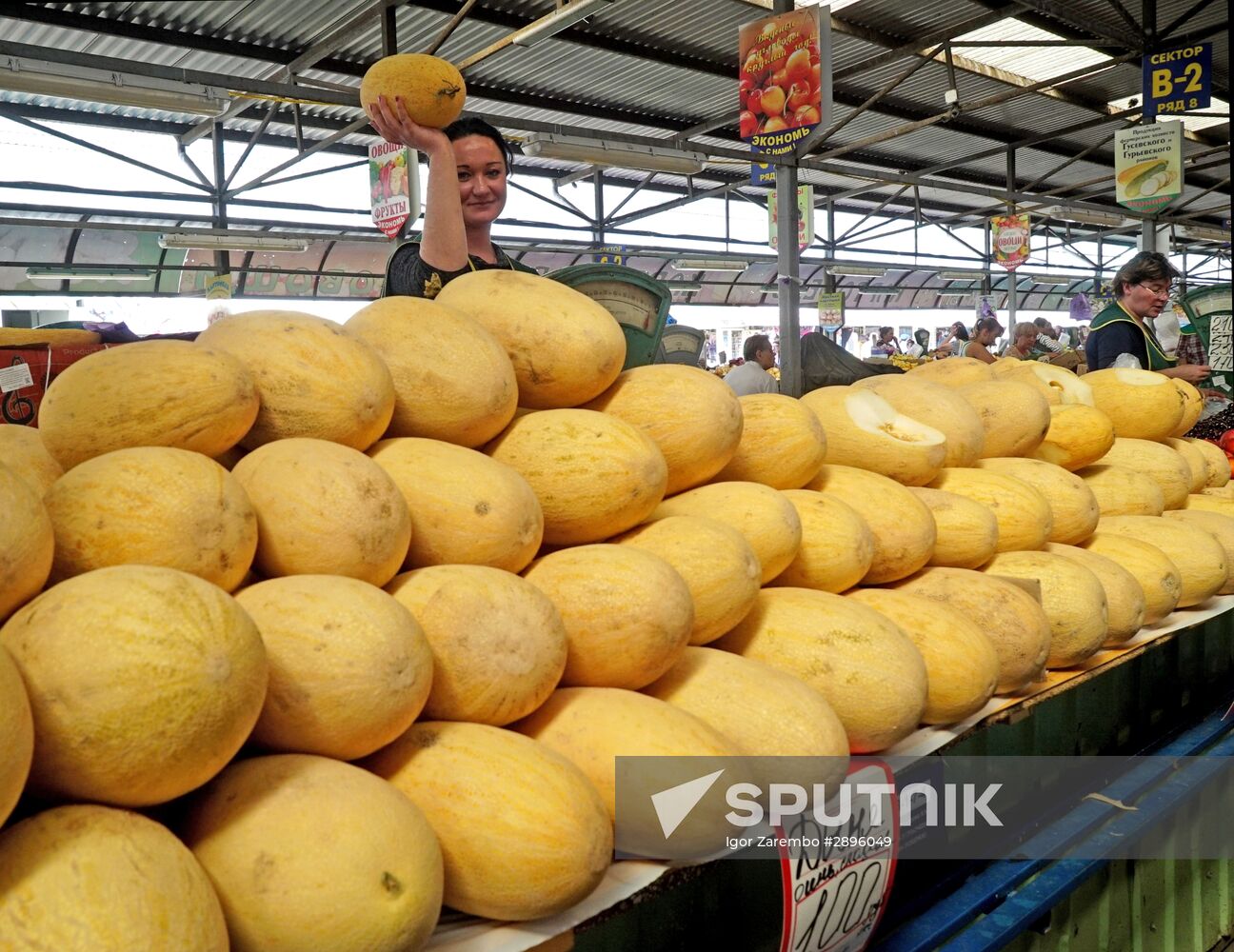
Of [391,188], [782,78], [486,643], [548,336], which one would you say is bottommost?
[486,643]

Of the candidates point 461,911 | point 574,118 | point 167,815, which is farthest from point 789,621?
point 574,118

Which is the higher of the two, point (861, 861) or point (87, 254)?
point (87, 254)

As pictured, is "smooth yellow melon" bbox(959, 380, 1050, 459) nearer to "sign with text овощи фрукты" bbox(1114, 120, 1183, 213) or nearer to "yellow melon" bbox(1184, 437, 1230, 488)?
"yellow melon" bbox(1184, 437, 1230, 488)

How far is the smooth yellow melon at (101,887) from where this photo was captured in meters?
0.69

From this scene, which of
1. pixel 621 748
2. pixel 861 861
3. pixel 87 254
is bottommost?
pixel 861 861

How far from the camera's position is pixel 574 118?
1196cm

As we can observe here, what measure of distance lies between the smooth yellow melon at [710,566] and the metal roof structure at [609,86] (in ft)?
19.8

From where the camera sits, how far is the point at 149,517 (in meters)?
0.98

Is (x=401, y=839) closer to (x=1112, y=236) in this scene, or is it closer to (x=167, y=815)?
(x=167, y=815)

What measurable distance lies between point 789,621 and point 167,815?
2.88 ft

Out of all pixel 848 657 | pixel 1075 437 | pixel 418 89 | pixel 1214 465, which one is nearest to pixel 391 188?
pixel 418 89

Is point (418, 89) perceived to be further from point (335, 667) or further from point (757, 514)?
point (335, 667)

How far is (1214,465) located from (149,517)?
3073mm

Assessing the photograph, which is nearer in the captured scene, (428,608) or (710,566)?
(428,608)
